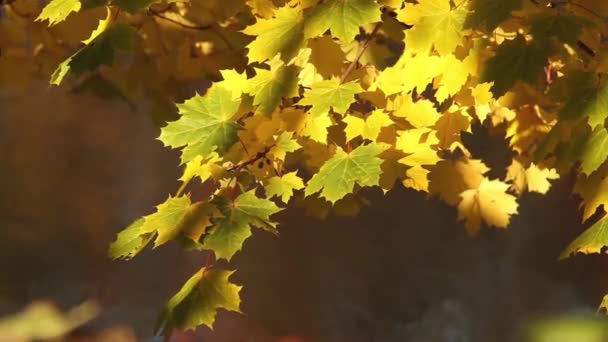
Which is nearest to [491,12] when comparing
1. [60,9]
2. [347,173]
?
[347,173]

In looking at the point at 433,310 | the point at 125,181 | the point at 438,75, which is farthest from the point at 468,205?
the point at 125,181

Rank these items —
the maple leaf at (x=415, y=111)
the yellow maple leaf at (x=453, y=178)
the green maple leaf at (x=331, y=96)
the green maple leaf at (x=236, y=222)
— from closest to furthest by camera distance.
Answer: the green maple leaf at (x=236, y=222) → the green maple leaf at (x=331, y=96) → the maple leaf at (x=415, y=111) → the yellow maple leaf at (x=453, y=178)

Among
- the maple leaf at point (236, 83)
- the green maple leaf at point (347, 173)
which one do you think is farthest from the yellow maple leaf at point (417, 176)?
the maple leaf at point (236, 83)

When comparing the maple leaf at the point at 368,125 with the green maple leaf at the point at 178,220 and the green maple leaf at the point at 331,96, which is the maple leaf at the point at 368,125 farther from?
the green maple leaf at the point at 178,220

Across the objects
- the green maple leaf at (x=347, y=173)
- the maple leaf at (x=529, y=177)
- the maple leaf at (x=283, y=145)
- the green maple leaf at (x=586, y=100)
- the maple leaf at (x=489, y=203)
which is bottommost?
the maple leaf at (x=489, y=203)

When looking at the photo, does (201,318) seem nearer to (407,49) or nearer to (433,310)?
(407,49)

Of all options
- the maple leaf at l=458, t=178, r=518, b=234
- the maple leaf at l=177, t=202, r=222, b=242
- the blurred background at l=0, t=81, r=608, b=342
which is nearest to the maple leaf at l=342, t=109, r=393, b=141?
the maple leaf at l=177, t=202, r=222, b=242
